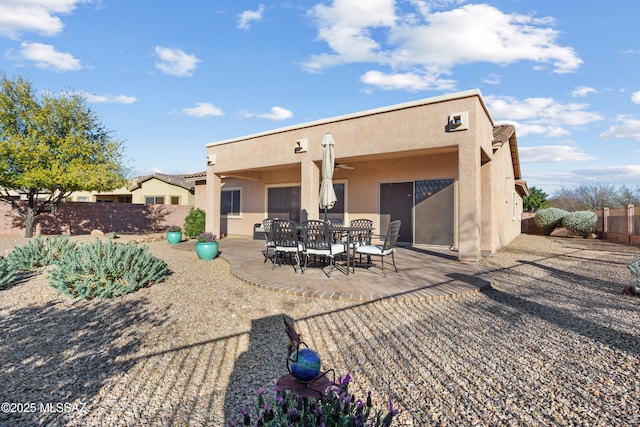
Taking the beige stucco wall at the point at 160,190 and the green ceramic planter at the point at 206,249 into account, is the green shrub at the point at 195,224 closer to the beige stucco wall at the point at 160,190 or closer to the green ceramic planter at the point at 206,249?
the green ceramic planter at the point at 206,249

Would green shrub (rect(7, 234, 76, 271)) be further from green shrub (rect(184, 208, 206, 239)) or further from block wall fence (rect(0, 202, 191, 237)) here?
block wall fence (rect(0, 202, 191, 237))

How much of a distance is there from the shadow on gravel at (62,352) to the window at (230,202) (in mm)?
9595

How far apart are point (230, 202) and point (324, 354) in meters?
12.1

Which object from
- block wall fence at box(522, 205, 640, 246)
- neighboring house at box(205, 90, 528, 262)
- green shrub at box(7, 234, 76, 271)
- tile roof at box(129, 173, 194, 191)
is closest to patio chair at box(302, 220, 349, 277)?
neighboring house at box(205, 90, 528, 262)

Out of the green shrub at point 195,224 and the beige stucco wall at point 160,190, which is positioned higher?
the beige stucco wall at point 160,190

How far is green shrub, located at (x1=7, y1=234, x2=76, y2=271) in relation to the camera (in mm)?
6100

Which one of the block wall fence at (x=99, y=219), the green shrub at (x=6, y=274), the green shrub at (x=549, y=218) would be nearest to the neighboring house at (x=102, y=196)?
the block wall fence at (x=99, y=219)

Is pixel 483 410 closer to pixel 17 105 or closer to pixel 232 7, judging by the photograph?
pixel 232 7

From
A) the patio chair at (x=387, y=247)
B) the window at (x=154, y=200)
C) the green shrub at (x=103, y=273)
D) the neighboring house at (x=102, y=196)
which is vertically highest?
the neighboring house at (x=102, y=196)

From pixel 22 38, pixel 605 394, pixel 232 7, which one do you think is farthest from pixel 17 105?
pixel 605 394

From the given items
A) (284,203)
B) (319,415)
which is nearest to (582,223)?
(284,203)

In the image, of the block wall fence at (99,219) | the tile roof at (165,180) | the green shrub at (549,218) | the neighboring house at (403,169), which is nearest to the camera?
the neighboring house at (403,169)

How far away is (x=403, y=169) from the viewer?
9.40m

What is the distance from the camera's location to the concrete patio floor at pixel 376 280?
4090mm
